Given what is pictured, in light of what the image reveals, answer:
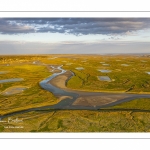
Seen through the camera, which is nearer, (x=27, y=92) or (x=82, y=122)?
(x=82, y=122)

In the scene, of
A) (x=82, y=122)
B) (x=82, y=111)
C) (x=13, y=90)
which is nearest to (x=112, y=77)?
(x=82, y=111)

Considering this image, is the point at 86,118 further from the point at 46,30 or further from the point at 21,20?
the point at 21,20

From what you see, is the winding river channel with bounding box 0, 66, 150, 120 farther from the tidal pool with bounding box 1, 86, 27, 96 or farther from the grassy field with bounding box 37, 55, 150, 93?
the tidal pool with bounding box 1, 86, 27, 96

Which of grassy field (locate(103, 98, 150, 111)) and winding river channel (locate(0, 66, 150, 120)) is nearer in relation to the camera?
winding river channel (locate(0, 66, 150, 120))

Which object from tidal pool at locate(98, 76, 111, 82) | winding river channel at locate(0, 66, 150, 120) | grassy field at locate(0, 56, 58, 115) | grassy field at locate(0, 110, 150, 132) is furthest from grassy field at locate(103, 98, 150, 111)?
grassy field at locate(0, 56, 58, 115)

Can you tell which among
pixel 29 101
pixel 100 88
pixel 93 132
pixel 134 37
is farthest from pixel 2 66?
pixel 134 37

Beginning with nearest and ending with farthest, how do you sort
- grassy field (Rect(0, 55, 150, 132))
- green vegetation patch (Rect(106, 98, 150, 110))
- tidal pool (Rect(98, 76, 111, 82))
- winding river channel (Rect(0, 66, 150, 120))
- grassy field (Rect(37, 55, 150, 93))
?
grassy field (Rect(0, 55, 150, 132)) → winding river channel (Rect(0, 66, 150, 120)) → green vegetation patch (Rect(106, 98, 150, 110)) → grassy field (Rect(37, 55, 150, 93)) → tidal pool (Rect(98, 76, 111, 82))

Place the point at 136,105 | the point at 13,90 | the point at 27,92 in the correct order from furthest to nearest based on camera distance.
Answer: the point at 13,90
the point at 27,92
the point at 136,105

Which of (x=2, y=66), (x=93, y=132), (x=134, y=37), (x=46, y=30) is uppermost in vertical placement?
(x=46, y=30)

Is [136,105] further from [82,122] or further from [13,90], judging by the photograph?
[13,90]

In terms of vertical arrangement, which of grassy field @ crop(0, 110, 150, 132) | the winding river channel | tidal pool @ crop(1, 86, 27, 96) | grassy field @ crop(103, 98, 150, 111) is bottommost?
grassy field @ crop(0, 110, 150, 132)

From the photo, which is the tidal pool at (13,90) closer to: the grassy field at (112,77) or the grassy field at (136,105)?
the grassy field at (112,77)
